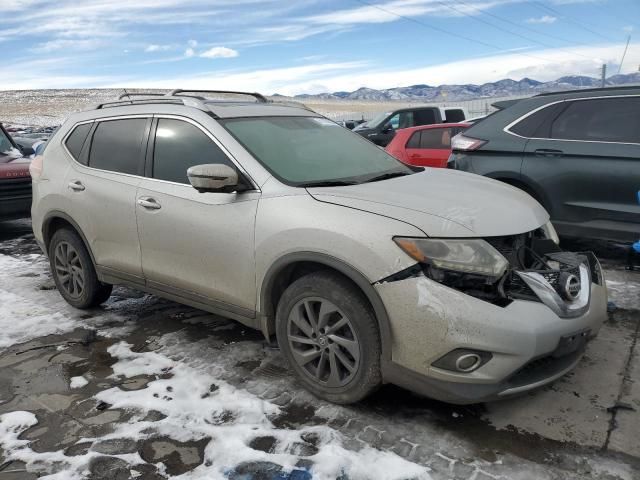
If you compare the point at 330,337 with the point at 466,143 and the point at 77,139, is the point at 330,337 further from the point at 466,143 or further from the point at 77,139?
the point at 466,143

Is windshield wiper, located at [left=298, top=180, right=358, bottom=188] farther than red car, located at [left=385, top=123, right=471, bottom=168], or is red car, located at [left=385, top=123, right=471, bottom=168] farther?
red car, located at [left=385, top=123, right=471, bottom=168]

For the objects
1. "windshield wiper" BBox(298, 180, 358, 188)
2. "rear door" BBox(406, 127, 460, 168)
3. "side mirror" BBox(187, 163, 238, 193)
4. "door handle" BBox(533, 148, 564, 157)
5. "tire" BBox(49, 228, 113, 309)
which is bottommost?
"tire" BBox(49, 228, 113, 309)

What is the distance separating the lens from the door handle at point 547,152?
5355mm

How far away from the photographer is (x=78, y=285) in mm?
4785

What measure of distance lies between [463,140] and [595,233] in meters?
1.70

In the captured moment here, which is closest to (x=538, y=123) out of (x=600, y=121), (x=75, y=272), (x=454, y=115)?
(x=600, y=121)

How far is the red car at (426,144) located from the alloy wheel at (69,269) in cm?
584

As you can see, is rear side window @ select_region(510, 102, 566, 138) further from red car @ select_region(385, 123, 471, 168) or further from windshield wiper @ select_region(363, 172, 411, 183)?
red car @ select_region(385, 123, 471, 168)

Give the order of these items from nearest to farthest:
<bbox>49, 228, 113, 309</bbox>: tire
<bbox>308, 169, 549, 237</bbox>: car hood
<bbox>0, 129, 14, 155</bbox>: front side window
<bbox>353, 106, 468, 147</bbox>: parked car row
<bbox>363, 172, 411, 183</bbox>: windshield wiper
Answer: <bbox>308, 169, 549, 237</bbox>: car hood, <bbox>363, 172, 411, 183</bbox>: windshield wiper, <bbox>49, 228, 113, 309</bbox>: tire, <bbox>0, 129, 14, 155</bbox>: front side window, <bbox>353, 106, 468, 147</bbox>: parked car row

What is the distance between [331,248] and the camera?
9.48 ft

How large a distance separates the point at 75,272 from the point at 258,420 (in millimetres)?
2569

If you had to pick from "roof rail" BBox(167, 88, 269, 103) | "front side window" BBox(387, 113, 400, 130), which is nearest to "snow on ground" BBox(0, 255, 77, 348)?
"roof rail" BBox(167, 88, 269, 103)

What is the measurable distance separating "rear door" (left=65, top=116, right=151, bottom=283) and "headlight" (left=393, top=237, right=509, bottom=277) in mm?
2181

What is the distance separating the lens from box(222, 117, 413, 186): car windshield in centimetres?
343
